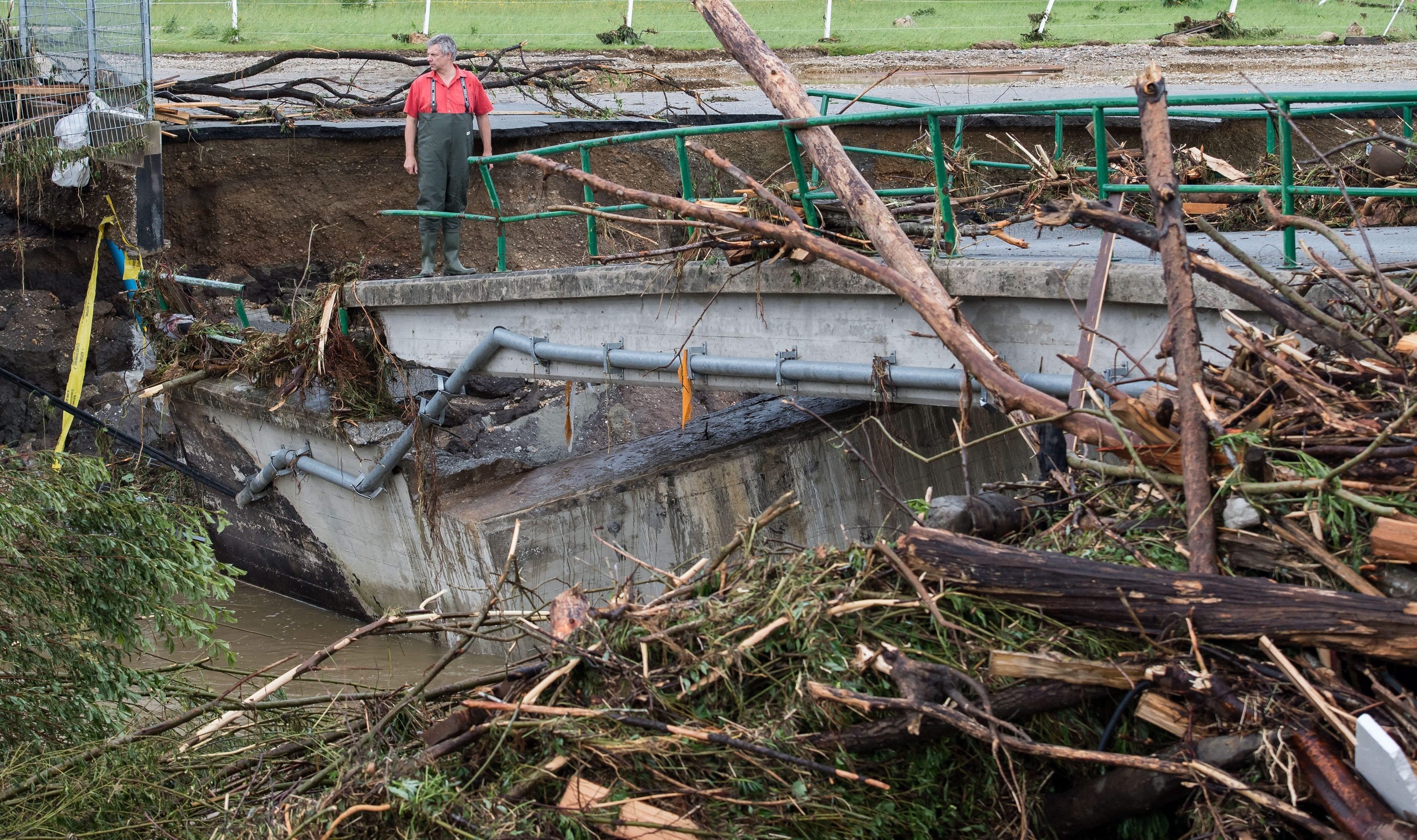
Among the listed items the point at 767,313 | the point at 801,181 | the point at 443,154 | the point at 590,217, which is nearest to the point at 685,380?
the point at 767,313

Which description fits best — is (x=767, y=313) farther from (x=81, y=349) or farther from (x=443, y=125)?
(x=81, y=349)

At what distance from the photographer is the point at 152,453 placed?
1189 centimetres

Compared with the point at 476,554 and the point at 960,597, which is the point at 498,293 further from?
the point at 960,597

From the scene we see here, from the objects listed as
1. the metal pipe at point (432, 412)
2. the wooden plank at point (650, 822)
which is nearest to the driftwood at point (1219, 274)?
the wooden plank at point (650, 822)

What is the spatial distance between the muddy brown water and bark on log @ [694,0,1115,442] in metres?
4.30

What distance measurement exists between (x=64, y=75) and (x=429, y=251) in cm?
417

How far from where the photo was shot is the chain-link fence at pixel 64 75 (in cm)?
1045

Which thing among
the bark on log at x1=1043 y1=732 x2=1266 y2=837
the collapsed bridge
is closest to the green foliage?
the collapsed bridge

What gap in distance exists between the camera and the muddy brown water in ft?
29.8

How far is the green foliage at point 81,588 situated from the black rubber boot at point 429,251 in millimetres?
3411

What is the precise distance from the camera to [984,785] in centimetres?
400

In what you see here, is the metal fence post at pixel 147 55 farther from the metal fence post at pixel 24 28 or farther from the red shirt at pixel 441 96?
the red shirt at pixel 441 96

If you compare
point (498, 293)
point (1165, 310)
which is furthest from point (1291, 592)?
point (498, 293)

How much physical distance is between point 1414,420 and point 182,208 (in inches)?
500
